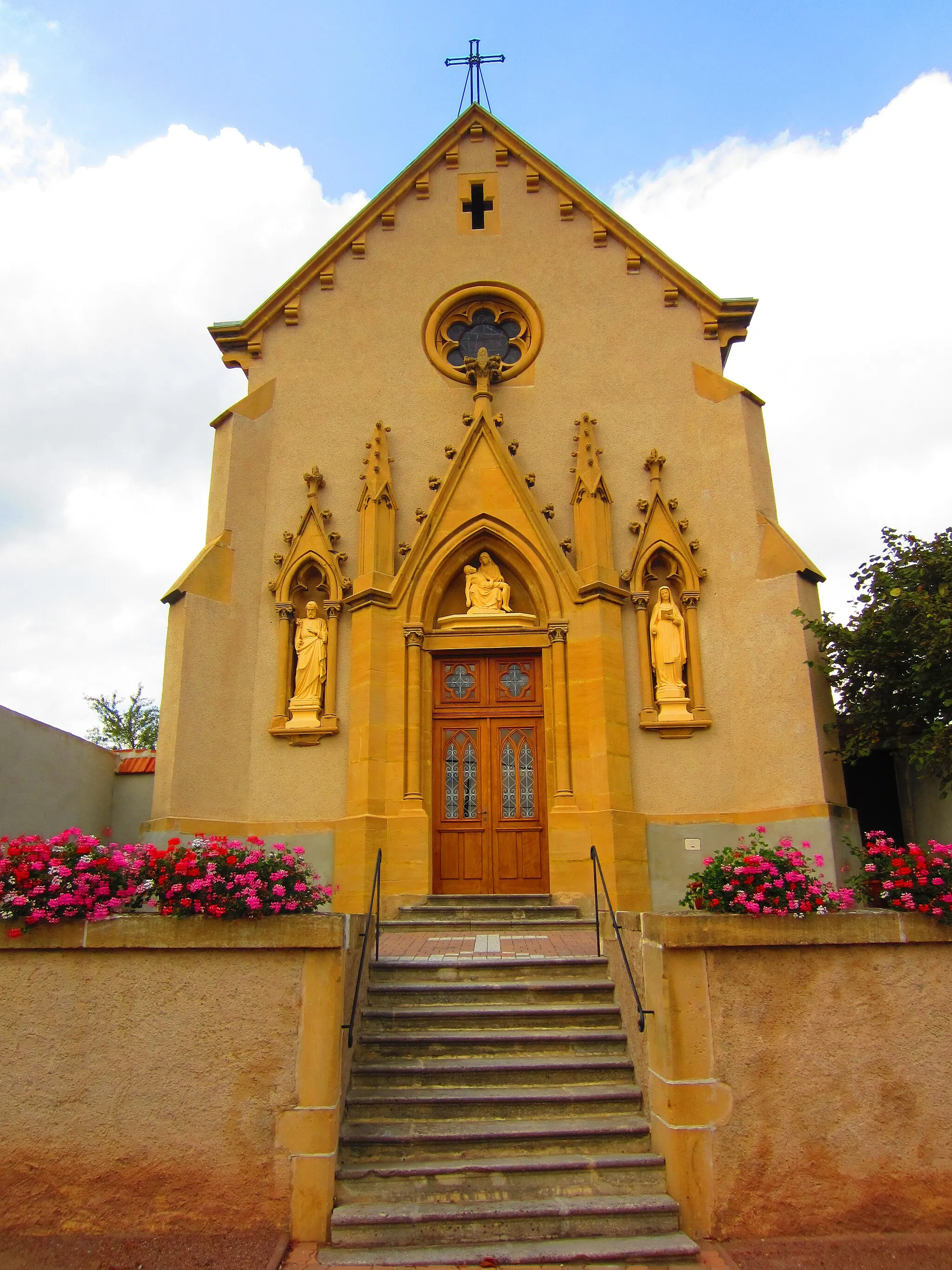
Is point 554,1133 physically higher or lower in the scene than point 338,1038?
lower

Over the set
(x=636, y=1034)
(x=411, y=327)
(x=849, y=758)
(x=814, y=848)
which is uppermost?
(x=411, y=327)

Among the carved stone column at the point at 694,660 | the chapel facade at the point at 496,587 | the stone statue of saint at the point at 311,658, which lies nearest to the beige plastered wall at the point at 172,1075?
the chapel facade at the point at 496,587

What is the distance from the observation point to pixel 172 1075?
527 centimetres

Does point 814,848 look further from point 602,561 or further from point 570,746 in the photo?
point 602,561

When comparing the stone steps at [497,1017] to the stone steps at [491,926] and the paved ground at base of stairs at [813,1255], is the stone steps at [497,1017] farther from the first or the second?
the stone steps at [491,926]

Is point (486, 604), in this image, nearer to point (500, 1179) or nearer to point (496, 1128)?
point (496, 1128)

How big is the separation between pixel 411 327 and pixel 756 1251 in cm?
1224

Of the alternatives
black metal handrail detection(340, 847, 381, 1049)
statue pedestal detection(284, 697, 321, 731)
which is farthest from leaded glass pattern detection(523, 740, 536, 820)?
black metal handrail detection(340, 847, 381, 1049)

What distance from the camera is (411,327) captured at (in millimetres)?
13844

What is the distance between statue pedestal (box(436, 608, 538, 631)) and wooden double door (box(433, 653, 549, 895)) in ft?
1.26

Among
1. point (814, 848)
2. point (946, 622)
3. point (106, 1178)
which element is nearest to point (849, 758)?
point (814, 848)

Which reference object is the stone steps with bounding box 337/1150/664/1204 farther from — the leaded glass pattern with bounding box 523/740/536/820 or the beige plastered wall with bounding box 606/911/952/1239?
the leaded glass pattern with bounding box 523/740/536/820

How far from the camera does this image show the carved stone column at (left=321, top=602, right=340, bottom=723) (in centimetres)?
1197

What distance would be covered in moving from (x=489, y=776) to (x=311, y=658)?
282 centimetres
